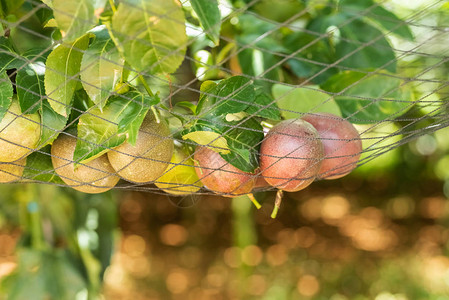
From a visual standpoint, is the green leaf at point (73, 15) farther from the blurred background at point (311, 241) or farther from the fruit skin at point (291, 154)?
the blurred background at point (311, 241)

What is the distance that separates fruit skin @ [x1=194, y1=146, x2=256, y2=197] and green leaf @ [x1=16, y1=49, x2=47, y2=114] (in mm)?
137

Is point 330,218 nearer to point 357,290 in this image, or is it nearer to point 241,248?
point 357,290

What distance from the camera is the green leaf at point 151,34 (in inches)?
12.2

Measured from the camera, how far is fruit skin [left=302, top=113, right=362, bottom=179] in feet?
1.47

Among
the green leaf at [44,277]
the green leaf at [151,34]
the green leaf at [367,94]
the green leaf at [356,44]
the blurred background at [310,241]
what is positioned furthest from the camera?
the blurred background at [310,241]

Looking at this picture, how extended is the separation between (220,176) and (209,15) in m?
0.15

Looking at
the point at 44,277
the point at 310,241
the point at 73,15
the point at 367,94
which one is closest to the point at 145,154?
the point at 73,15

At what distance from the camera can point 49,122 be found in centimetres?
40

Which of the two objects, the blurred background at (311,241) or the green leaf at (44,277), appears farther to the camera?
the blurred background at (311,241)

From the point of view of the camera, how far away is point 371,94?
0.56 m

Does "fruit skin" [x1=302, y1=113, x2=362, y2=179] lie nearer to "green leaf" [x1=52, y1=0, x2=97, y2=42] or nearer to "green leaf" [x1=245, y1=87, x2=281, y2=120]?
"green leaf" [x1=245, y1=87, x2=281, y2=120]

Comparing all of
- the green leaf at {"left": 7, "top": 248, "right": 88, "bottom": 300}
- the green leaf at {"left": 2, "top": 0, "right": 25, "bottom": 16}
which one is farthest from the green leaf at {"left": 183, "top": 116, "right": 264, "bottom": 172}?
the green leaf at {"left": 7, "top": 248, "right": 88, "bottom": 300}

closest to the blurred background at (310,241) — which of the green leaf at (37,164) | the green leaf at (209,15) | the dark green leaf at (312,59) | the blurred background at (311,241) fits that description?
the blurred background at (311,241)

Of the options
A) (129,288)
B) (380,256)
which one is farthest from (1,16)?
(380,256)
